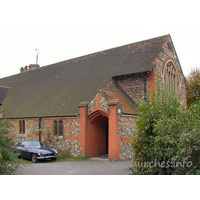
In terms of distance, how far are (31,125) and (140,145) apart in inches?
596

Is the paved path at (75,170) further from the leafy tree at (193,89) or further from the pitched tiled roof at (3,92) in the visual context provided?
the leafy tree at (193,89)

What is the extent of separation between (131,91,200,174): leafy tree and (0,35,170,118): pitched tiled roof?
9.60 m

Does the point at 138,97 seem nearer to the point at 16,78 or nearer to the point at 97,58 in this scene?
the point at 97,58

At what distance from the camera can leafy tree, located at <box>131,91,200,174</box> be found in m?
6.24

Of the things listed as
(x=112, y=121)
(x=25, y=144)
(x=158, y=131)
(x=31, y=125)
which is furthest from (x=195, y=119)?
(x=31, y=125)

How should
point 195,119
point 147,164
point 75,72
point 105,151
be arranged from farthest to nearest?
point 75,72, point 105,151, point 147,164, point 195,119

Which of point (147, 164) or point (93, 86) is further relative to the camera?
point (93, 86)

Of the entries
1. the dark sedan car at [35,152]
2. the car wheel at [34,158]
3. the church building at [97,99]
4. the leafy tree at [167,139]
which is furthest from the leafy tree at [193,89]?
the leafy tree at [167,139]

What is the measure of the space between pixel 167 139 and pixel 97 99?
9.15m

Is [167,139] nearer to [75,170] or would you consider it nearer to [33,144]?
[75,170]

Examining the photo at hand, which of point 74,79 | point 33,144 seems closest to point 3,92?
point 74,79

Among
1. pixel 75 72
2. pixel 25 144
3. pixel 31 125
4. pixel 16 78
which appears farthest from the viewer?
pixel 16 78

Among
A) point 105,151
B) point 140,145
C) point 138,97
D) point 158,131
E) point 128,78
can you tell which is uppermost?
point 128,78

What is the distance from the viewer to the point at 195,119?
6543 mm
